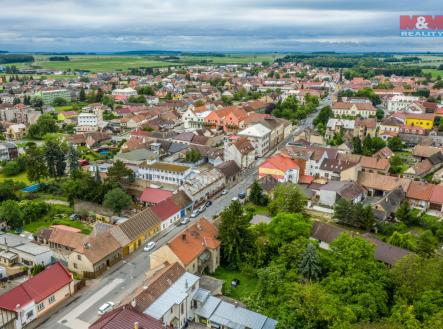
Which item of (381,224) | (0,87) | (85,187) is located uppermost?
(0,87)

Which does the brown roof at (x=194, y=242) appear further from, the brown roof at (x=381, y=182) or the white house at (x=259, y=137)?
the white house at (x=259, y=137)

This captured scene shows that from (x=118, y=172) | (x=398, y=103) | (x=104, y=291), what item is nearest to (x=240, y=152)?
(x=118, y=172)

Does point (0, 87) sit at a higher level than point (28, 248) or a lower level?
higher

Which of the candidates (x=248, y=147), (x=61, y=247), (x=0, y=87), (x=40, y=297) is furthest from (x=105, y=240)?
(x=0, y=87)

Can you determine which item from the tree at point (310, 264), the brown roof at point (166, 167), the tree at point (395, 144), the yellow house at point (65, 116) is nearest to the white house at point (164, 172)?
the brown roof at point (166, 167)

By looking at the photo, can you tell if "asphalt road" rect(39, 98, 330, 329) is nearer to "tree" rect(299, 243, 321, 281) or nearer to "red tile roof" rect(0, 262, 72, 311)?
"red tile roof" rect(0, 262, 72, 311)

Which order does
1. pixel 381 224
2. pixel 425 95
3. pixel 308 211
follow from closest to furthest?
pixel 381 224 → pixel 308 211 → pixel 425 95

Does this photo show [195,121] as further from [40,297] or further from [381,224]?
[40,297]

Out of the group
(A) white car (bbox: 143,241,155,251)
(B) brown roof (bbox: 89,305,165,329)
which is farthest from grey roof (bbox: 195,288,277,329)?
(A) white car (bbox: 143,241,155,251)
